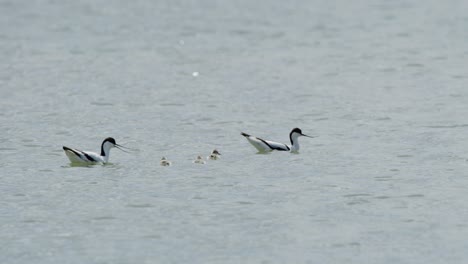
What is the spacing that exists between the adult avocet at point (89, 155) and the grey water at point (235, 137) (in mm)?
243

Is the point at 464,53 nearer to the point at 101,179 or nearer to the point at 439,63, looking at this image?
the point at 439,63

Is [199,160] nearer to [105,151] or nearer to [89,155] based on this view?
[105,151]

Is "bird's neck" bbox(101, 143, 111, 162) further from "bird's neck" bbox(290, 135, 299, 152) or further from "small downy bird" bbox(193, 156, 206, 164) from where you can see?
"bird's neck" bbox(290, 135, 299, 152)

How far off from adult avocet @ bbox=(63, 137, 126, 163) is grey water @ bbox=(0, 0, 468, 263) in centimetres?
24

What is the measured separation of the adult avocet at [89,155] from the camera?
1094 inches

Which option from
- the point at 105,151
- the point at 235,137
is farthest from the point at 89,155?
the point at 235,137

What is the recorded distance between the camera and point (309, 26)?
58.1m

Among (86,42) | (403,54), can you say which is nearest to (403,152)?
(403,54)

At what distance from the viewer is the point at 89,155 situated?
28.1 m

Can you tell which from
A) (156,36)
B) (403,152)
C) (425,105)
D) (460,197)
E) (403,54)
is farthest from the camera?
(156,36)

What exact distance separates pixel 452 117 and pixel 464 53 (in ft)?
46.9

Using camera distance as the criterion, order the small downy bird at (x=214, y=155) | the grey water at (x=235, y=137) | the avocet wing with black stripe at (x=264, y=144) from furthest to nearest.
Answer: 1. the avocet wing with black stripe at (x=264, y=144)
2. the small downy bird at (x=214, y=155)
3. the grey water at (x=235, y=137)

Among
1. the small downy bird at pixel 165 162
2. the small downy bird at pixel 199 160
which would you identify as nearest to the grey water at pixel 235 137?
the small downy bird at pixel 199 160

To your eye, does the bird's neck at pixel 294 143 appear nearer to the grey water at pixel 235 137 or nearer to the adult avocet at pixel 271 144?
the adult avocet at pixel 271 144
